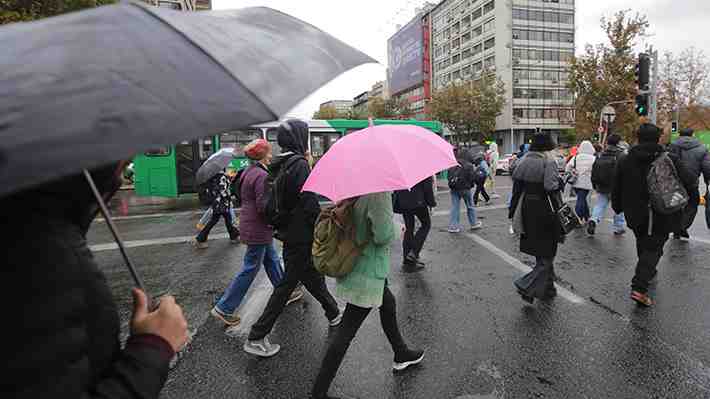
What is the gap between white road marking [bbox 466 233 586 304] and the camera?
4621 millimetres

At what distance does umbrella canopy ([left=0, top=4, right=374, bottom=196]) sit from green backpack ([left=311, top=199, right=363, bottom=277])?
158 centimetres

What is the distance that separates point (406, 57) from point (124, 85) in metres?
83.3

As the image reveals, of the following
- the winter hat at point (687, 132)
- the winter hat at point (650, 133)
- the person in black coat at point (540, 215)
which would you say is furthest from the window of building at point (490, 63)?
the person in black coat at point (540, 215)

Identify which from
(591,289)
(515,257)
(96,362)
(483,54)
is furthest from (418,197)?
(483,54)

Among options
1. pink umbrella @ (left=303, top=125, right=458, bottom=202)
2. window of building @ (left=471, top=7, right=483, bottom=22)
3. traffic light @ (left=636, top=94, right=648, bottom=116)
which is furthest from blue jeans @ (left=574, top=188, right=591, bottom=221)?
window of building @ (left=471, top=7, right=483, bottom=22)

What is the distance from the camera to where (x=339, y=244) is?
110 inches

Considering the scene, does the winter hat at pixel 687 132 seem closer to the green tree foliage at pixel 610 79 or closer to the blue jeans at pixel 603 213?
the blue jeans at pixel 603 213

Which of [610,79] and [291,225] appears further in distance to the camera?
[610,79]

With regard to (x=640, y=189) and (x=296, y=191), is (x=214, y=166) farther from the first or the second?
(x=640, y=189)

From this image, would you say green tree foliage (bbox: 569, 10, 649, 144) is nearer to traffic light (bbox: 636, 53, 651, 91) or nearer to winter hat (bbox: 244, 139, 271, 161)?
traffic light (bbox: 636, 53, 651, 91)

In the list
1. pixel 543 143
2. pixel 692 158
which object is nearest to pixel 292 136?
pixel 543 143

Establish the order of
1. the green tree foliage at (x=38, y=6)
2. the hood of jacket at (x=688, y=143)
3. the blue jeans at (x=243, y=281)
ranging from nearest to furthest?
the blue jeans at (x=243, y=281) → the hood of jacket at (x=688, y=143) → the green tree foliage at (x=38, y=6)

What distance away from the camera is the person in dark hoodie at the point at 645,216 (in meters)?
4.30

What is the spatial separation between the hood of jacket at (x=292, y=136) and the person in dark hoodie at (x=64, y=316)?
238cm
